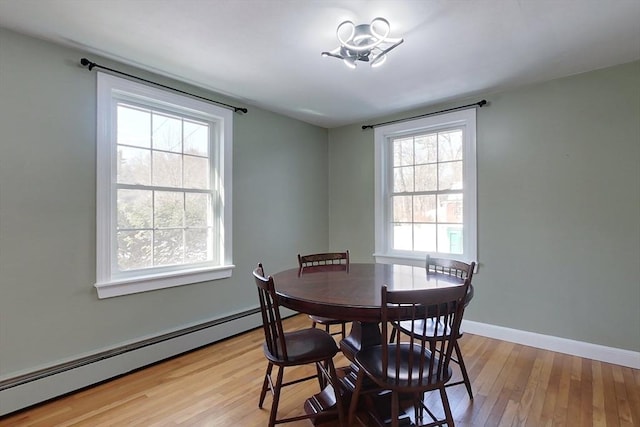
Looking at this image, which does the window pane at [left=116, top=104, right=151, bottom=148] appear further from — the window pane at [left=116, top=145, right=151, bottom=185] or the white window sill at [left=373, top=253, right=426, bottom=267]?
the white window sill at [left=373, top=253, right=426, bottom=267]

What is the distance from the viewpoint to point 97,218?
2371mm

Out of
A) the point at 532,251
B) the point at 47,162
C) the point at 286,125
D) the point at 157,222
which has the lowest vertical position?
the point at 532,251

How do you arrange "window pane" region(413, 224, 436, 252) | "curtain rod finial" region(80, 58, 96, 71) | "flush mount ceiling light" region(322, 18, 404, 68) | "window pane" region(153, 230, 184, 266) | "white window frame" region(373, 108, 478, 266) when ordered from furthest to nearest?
"window pane" region(413, 224, 436, 252)
"white window frame" region(373, 108, 478, 266)
"window pane" region(153, 230, 184, 266)
"curtain rod finial" region(80, 58, 96, 71)
"flush mount ceiling light" region(322, 18, 404, 68)

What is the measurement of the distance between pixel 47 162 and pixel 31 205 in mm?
298

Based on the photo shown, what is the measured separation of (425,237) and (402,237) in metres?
0.29

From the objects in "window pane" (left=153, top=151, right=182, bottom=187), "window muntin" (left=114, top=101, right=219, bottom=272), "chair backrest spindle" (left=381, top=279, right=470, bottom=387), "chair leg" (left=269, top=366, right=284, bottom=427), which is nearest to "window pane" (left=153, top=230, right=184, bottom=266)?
"window muntin" (left=114, top=101, right=219, bottom=272)

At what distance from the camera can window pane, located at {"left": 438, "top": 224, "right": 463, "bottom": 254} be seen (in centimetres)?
344

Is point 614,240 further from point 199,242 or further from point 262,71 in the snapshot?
point 199,242

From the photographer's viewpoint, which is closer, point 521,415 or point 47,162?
point 521,415

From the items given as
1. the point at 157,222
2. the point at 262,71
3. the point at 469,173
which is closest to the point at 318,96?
the point at 262,71

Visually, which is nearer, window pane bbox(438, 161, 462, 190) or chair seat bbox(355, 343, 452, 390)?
chair seat bbox(355, 343, 452, 390)

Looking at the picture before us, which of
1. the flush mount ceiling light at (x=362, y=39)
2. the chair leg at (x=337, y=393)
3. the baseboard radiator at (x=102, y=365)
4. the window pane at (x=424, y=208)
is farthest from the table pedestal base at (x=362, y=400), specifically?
the window pane at (x=424, y=208)

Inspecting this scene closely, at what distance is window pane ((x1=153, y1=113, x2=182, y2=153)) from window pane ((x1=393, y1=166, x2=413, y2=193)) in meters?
2.40

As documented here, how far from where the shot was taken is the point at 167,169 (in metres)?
2.88
